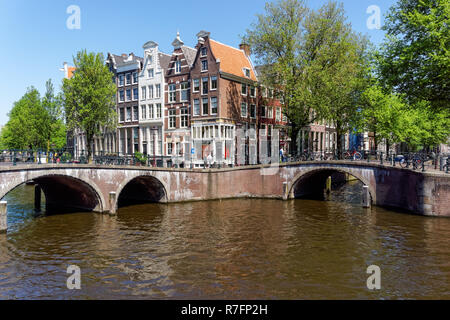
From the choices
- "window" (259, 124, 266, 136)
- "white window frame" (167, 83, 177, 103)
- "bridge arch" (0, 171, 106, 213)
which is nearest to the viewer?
"bridge arch" (0, 171, 106, 213)

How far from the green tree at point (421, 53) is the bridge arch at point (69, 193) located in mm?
23693

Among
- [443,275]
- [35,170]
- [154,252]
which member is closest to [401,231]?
[443,275]

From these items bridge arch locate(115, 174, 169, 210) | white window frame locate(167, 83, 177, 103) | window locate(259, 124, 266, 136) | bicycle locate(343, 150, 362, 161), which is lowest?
bridge arch locate(115, 174, 169, 210)

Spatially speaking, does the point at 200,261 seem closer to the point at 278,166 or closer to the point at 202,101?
the point at 278,166

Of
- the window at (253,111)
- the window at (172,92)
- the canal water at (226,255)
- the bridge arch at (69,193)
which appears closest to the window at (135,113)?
the window at (172,92)

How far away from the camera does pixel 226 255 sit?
52.7ft

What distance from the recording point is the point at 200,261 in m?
15.2

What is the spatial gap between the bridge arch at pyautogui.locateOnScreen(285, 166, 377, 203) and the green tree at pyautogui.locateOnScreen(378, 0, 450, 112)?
757 centimetres

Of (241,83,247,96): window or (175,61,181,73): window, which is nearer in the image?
(241,83,247,96): window

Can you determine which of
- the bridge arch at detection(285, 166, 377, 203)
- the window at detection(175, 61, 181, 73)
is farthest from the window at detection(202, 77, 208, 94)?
the bridge arch at detection(285, 166, 377, 203)

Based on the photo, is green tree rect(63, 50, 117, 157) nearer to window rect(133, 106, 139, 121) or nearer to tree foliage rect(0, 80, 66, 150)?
tree foliage rect(0, 80, 66, 150)

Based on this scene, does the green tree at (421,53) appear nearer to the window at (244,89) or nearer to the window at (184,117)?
the window at (244,89)

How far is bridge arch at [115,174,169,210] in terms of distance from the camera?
99.1 feet

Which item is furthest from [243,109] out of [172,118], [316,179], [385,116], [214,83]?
[385,116]
